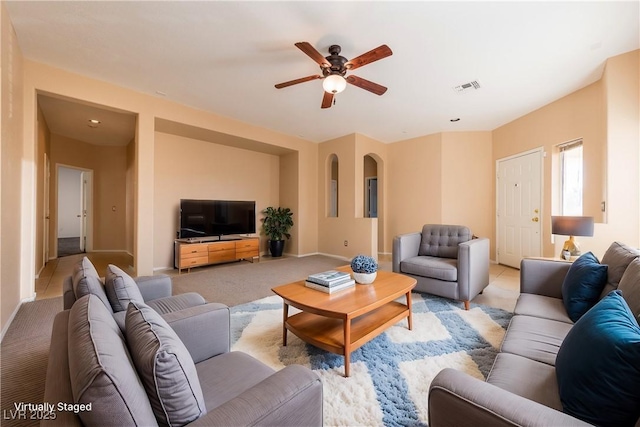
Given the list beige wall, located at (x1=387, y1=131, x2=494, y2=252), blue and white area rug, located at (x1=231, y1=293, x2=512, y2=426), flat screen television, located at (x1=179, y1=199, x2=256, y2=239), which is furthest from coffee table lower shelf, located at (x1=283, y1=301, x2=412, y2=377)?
beige wall, located at (x1=387, y1=131, x2=494, y2=252)

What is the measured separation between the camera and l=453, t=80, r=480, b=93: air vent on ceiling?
3.39 m

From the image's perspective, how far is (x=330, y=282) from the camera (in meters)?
2.02

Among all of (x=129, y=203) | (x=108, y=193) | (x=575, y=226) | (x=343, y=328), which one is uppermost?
(x=108, y=193)

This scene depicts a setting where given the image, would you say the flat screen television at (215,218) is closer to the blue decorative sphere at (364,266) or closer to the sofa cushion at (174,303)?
the sofa cushion at (174,303)

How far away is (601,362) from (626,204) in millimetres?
3216

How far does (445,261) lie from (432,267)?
0.28 m

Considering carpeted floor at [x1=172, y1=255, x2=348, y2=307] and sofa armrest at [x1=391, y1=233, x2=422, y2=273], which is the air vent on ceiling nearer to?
sofa armrest at [x1=391, y1=233, x2=422, y2=273]

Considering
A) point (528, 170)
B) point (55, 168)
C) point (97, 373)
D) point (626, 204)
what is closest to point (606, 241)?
point (626, 204)

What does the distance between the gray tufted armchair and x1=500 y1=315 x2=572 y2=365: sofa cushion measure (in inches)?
40.7

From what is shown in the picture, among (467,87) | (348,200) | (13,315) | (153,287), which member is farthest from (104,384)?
(348,200)

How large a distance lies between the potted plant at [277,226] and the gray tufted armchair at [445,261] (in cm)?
322

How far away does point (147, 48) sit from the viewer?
2730 millimetres

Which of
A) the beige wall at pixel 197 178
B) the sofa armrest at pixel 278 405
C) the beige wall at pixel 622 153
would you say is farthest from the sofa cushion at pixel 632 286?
the beige wall at pixel 197 178

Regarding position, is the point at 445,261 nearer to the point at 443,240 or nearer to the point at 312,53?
the point at 443,240
